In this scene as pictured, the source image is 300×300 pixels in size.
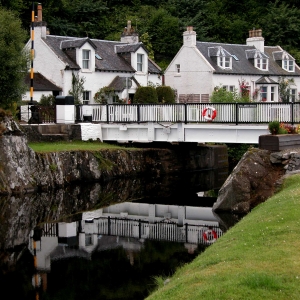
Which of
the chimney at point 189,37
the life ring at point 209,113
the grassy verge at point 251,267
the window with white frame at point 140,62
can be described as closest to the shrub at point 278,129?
the life ring at point 209,113

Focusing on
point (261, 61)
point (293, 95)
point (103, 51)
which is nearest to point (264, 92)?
point (261, 61)

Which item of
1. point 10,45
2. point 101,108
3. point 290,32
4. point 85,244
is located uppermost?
point 290,32

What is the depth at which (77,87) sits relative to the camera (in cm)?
5394

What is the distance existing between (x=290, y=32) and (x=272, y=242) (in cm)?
7079

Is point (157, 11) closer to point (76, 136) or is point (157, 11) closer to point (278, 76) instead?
point (278, 76)

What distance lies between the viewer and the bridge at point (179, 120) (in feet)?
118

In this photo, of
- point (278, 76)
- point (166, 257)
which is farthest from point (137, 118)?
point (278, 76)

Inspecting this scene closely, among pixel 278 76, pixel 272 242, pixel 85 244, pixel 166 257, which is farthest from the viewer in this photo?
pixel 278 76

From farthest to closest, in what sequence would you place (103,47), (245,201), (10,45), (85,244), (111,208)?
(103,47), (10,45), (111,208), (245,201), (85,244)

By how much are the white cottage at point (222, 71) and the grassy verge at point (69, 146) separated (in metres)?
23.3

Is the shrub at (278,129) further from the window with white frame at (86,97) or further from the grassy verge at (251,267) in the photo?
the window with white frame at (86,97)

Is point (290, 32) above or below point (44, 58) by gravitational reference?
above

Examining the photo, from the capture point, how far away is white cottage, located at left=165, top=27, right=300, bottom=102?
6378 centimetres

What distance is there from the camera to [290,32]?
3226 inches
